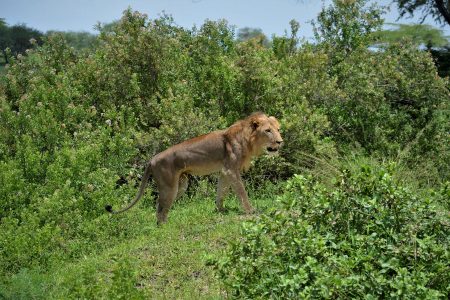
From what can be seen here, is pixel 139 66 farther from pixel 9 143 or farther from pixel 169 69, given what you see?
pixel 9 143

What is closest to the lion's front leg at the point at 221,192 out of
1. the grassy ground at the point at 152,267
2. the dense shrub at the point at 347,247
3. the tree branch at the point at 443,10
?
the grassy ground at the point at 152,267

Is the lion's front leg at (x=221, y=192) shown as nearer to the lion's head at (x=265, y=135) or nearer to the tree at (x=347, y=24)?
the lion's head at (x=265, y=135)

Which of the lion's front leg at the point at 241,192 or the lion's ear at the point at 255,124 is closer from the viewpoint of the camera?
the lion's front leg at the point at 241,192

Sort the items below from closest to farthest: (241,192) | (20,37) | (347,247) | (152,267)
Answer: (347,247), (152,267), (241,192), (20,37)

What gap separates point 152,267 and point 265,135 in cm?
326

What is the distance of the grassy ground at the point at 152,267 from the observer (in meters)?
6.57

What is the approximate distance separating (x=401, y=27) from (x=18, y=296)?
24.6 m

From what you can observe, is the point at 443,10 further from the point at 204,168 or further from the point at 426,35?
the point at 204,168

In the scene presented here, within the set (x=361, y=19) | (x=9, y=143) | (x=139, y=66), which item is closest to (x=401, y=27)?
(x=361, y=19)

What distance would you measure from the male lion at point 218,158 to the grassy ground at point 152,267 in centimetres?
35

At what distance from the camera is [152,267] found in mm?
8461

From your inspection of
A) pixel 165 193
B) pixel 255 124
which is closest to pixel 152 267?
pixel 165 193

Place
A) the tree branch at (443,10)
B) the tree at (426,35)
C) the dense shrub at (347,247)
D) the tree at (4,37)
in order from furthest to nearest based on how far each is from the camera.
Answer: the tree at (4,37), the tree at (426,35), the tree branch at (443,10), the dense shrub at (347,247)

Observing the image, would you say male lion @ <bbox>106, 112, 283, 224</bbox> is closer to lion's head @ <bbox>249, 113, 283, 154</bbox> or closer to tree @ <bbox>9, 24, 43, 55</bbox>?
lion's head @ <bbox>249, 113, 283, 154</bbox>
